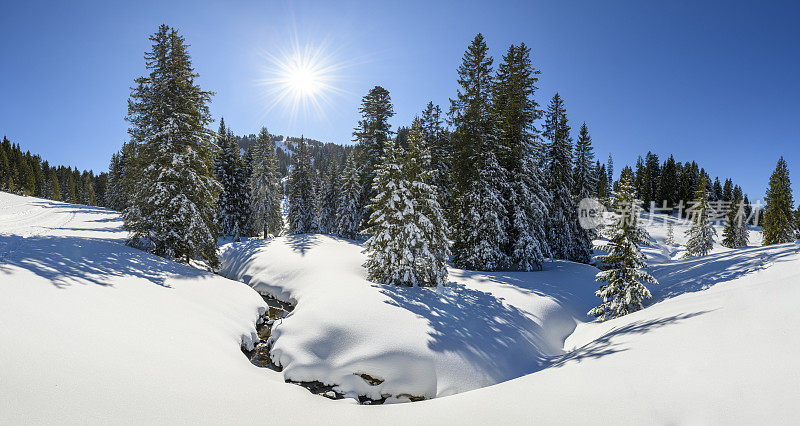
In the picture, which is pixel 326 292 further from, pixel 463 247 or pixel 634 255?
pixel 634 255

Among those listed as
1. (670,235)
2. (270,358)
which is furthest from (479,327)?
(670,235)

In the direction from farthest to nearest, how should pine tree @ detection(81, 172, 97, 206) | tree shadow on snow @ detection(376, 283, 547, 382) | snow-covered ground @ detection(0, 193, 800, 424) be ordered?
pine tree @ detection(81, 172, 97, 206) → tree shadow on snow @ detection(376, 283, 547, 382) → snow-covered ground @ detection(0, 193, 800, 424)

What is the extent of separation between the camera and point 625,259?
1255 centimetres

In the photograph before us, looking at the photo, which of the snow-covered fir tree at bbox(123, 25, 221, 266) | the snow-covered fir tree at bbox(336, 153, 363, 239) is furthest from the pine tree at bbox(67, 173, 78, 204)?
the snow-covered fir tree at bbox(123, 25, 221, 266)

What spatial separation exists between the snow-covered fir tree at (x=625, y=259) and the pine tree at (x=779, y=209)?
1542 inches

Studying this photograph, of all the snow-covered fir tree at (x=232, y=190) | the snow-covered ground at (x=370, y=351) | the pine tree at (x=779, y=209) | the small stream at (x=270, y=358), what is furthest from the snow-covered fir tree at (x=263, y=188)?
the pine tree at (x=779, y=209)

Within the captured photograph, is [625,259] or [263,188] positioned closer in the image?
[625,259]

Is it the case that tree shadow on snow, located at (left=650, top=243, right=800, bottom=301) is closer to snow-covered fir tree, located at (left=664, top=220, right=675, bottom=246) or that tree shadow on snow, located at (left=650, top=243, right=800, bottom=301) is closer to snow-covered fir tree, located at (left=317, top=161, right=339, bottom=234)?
snow-covered fir tree, located at (left=317, top=161, right=339, bottom=234)

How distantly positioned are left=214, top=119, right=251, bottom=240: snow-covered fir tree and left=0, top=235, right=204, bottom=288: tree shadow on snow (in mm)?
19667

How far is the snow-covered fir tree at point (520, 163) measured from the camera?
1894 centimetres

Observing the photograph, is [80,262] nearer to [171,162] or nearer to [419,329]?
[171,162]

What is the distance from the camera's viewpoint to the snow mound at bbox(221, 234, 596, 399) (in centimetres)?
794

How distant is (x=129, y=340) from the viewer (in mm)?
5926

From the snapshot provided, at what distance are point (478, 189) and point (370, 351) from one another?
1281cm
